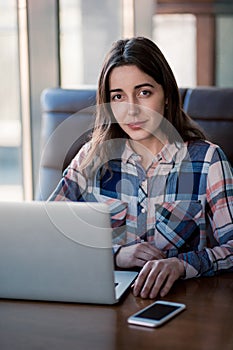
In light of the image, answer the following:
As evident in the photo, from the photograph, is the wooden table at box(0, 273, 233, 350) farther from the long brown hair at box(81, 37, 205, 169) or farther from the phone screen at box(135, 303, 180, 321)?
the long brown hair at box(81, 37, 205, 169)

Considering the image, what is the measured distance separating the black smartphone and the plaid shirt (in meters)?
0.46

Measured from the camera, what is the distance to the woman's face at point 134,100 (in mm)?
1820

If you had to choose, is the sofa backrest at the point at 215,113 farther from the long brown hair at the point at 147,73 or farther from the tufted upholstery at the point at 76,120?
the long brown hair at the point at 147,73

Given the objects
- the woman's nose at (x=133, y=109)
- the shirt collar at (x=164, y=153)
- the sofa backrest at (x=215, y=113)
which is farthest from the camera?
the sofa backrest at (x=215, y=113)

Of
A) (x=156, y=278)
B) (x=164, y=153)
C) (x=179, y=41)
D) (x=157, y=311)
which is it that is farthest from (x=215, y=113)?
(x=179, y=41)

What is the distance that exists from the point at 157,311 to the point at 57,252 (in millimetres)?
226

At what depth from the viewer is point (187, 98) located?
91.2 inches

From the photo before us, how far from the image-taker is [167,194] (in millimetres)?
1892

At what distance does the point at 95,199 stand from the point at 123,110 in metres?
0.27

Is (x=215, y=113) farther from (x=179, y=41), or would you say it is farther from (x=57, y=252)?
(x=179, y=41)

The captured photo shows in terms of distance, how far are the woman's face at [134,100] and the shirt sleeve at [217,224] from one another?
0.68 feet

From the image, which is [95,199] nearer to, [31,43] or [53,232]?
[53,232]

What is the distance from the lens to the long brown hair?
6.11 feet

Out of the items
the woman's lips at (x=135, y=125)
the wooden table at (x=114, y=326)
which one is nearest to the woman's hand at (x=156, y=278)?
the wooden table at (x=114, y=326)
